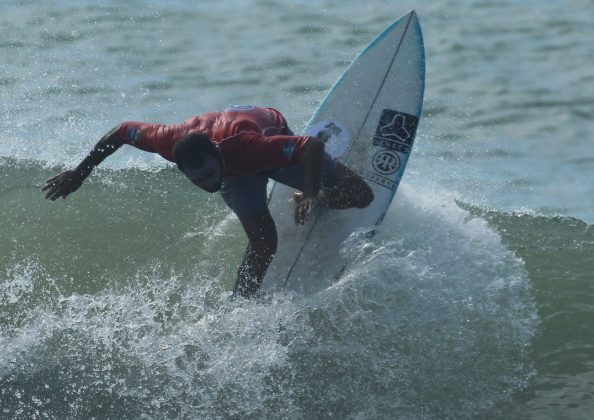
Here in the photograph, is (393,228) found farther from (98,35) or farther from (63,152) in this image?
(98,35)

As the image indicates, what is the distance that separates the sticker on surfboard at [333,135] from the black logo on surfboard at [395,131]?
0.22 metres

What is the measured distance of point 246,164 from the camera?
551cm

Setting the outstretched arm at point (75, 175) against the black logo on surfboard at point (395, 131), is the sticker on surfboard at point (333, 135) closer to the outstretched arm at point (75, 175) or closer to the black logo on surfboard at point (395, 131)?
the black logo on surfboard at point (395, 131)

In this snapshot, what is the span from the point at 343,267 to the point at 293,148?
1.33 metres

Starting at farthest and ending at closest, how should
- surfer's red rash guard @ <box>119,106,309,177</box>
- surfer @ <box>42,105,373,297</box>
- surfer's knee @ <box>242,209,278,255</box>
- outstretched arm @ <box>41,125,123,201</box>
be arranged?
surfer's knee @ <box>242,209,278,255</box> → outstretched arm @ <box>41,125,123,201</box> → surfer's red rash guard @ <box>119,106,309,177</box> → surfer @ <box>42,105,373,297</box>

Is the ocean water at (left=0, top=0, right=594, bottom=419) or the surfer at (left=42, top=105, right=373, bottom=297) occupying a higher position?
the surfer at (left=42, top=105, right=373, bottom=297)

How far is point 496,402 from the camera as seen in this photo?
541 centimetres

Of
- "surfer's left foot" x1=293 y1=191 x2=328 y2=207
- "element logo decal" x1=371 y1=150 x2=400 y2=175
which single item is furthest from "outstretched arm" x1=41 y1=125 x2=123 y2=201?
"element logo decal" x1=371 y1=150 x2=400 y2=175

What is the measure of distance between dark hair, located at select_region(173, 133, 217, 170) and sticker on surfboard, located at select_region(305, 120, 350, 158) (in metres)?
1.85

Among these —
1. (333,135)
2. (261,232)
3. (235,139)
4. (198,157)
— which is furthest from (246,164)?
(333,135)

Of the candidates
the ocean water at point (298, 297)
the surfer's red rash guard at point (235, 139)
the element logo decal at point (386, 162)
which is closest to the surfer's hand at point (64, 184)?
the surfer's red rash guard at point (235, 139)

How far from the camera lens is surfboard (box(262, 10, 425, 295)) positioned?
6.50 metres

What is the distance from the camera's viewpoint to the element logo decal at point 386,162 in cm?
684

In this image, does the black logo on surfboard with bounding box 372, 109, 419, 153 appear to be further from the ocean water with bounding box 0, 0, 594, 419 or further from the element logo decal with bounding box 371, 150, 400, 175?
the ocean water with bounding box 0, 0, 594, 419
